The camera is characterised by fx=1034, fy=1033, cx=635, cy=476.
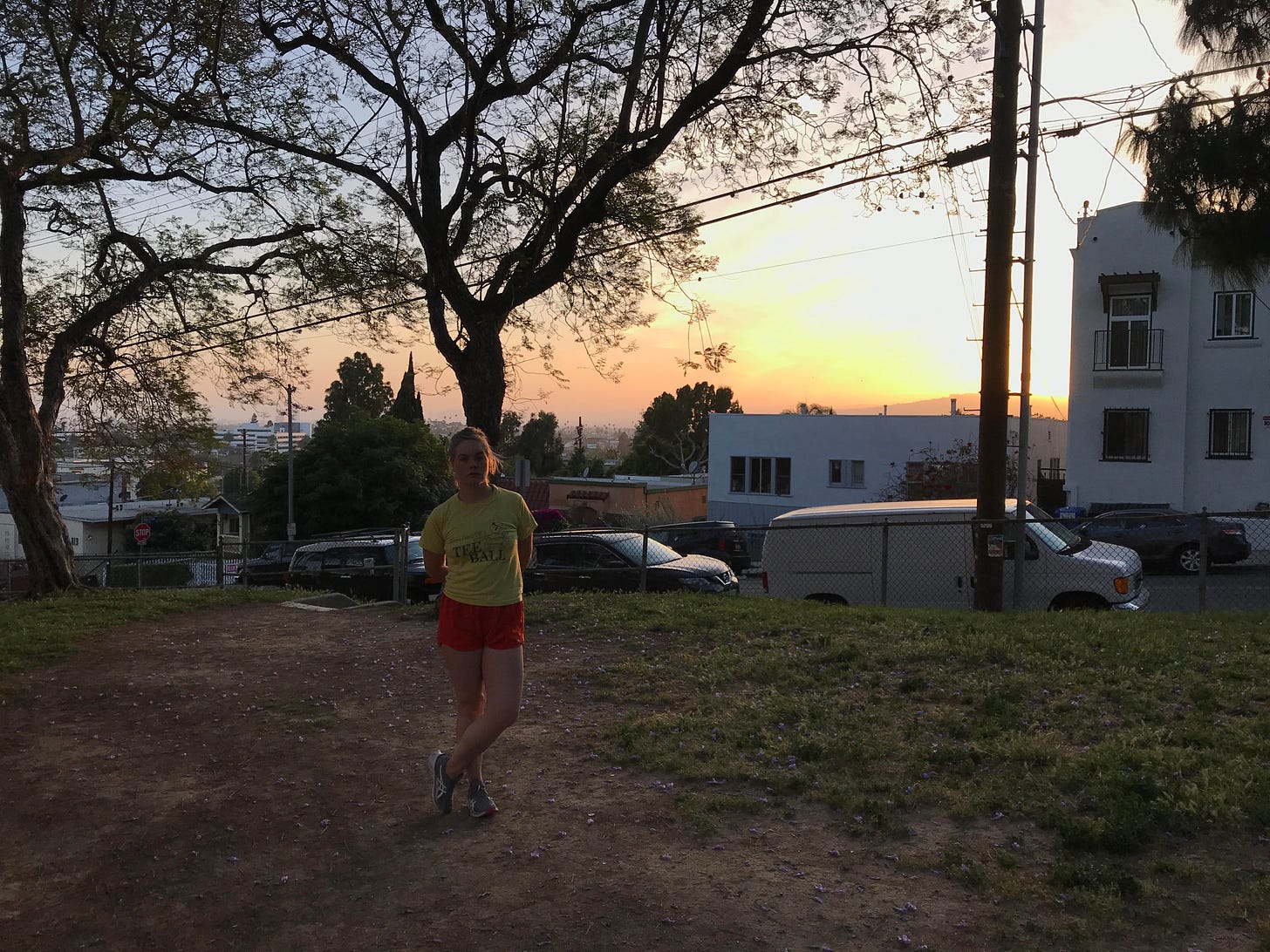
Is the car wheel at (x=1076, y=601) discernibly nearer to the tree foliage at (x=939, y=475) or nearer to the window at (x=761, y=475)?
the tree foliage at (x=939, y=475)

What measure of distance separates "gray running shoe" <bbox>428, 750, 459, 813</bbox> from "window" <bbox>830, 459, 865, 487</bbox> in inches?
1469

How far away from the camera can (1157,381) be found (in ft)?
96.2

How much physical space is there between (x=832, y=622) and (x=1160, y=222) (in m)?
4.11

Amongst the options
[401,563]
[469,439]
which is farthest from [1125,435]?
[469,439]

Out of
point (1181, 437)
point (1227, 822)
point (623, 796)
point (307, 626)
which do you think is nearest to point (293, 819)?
point (623, 796)

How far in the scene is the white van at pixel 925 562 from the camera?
38.2 feet

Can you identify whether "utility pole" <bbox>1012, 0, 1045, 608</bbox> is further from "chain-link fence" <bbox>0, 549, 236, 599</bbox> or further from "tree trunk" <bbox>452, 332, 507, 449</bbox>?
"chain-link fence" <bbox>0, 549, 236, 599</bbox>

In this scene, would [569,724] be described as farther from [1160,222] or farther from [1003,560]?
[1003,560]

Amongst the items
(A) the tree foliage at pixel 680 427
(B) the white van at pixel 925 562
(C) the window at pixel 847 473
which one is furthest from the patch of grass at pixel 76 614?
(A) the tree foliage at pixel 680 427

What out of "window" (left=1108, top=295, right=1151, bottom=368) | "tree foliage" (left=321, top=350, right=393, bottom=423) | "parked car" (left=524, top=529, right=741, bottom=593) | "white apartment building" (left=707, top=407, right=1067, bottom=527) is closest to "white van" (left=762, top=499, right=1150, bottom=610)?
"parked car" (left=524, top=529, right=741, bottom=593)

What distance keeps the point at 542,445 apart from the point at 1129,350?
57.1m

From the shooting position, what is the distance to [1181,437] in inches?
1145

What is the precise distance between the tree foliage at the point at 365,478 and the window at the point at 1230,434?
25.5 m

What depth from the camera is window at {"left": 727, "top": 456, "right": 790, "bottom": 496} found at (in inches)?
1694
